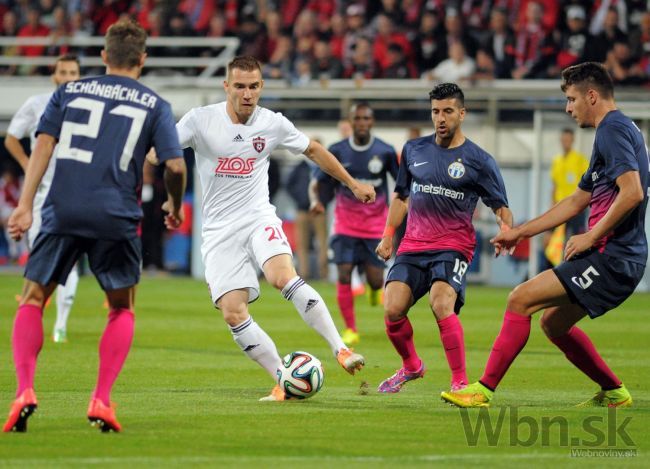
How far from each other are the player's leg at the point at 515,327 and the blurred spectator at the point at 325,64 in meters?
16.6

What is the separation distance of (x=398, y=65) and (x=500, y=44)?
204 cm

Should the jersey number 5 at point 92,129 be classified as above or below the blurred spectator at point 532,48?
below

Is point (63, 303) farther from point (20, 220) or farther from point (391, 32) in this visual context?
point (391, 32)

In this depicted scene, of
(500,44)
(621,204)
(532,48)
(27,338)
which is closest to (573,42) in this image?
(532,48)

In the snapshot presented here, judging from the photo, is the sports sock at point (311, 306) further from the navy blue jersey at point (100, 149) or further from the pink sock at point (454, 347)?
the navy blue jersey at point (100, 149)

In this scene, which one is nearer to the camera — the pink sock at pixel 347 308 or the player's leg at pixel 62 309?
the player's leg at pixel 62 309

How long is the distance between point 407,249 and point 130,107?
3.17 meters

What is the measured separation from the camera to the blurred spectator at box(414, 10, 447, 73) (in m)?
24.0

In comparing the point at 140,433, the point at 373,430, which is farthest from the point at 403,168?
the point at 140,433

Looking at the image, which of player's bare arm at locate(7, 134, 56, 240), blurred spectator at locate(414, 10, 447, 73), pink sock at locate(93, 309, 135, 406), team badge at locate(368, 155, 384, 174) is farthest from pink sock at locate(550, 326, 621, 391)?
blurred spectator at locate(414, 10, 447, 73)

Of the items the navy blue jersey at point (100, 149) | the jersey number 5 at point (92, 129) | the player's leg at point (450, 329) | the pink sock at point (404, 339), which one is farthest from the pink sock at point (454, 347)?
the jersey number 5 at point (92, 129)

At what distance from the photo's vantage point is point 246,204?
31.2 feet

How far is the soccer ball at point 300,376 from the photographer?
8.95 metres

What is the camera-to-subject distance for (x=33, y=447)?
22.4 feet
